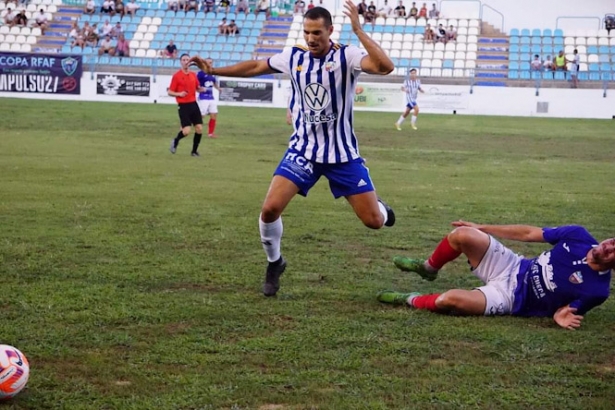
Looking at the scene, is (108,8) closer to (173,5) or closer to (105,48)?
(173,5)

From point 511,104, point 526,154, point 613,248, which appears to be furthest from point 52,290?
point 511,104

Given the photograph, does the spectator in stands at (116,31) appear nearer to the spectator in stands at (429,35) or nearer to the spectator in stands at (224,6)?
the spectator in stands at (224,6)

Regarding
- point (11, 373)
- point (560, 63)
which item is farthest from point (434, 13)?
point (11, 373)

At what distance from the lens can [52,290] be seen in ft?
22.1

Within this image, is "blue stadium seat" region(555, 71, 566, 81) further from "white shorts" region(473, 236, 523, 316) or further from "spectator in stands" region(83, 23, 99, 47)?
"white shorts" region(473, 236, 523, 316)

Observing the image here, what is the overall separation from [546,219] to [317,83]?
5.02 m

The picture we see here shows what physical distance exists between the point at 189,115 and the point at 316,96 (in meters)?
12.6

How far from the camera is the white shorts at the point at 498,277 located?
6.41m

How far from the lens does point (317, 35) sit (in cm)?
677

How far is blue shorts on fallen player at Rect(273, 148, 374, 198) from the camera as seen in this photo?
7.06m

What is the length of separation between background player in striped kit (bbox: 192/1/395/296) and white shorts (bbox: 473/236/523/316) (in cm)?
107

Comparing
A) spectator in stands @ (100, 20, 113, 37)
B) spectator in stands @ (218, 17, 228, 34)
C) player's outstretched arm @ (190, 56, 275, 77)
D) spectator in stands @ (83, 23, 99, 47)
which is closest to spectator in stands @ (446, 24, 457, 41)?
spectator in stands @ (218, 17, 228, 34)

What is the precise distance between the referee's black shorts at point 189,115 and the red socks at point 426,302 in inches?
516

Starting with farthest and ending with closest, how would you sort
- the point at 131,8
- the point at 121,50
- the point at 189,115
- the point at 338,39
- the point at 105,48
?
the point at 131,8, the point at 338,39, the point at 105,48, the point at 121,50, the point at 189,115
